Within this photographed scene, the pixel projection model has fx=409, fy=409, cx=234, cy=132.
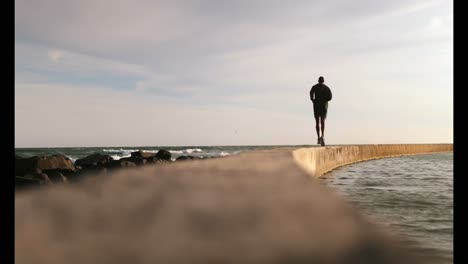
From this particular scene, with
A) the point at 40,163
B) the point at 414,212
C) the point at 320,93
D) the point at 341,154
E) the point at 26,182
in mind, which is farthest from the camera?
the point at 341,154

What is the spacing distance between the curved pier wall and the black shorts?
1001 mm

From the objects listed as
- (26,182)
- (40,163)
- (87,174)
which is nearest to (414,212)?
Answer: (87,174)

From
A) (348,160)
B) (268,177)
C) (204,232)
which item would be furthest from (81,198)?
(348,160)

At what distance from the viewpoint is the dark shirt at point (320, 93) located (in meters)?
11.6

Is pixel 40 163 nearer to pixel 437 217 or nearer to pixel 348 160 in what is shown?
pixel 437 217

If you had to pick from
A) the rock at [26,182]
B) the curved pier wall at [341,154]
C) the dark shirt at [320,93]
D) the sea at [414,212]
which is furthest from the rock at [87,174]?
the dark shirt at [320,93]

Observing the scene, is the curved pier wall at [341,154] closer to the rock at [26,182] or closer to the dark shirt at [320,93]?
the dark shirt at [320,93]

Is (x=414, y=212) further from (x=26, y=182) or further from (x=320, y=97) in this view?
(x=320, y=97)

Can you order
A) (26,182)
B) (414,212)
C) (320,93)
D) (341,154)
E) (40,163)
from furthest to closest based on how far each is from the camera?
(341,154) → (320,93) → (40,163) → (414,212) → (26,182)

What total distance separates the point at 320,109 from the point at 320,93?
49 centimetres

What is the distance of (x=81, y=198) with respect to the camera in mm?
1710

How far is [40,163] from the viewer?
962 cm

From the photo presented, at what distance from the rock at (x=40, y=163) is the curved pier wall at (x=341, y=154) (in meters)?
5.11
